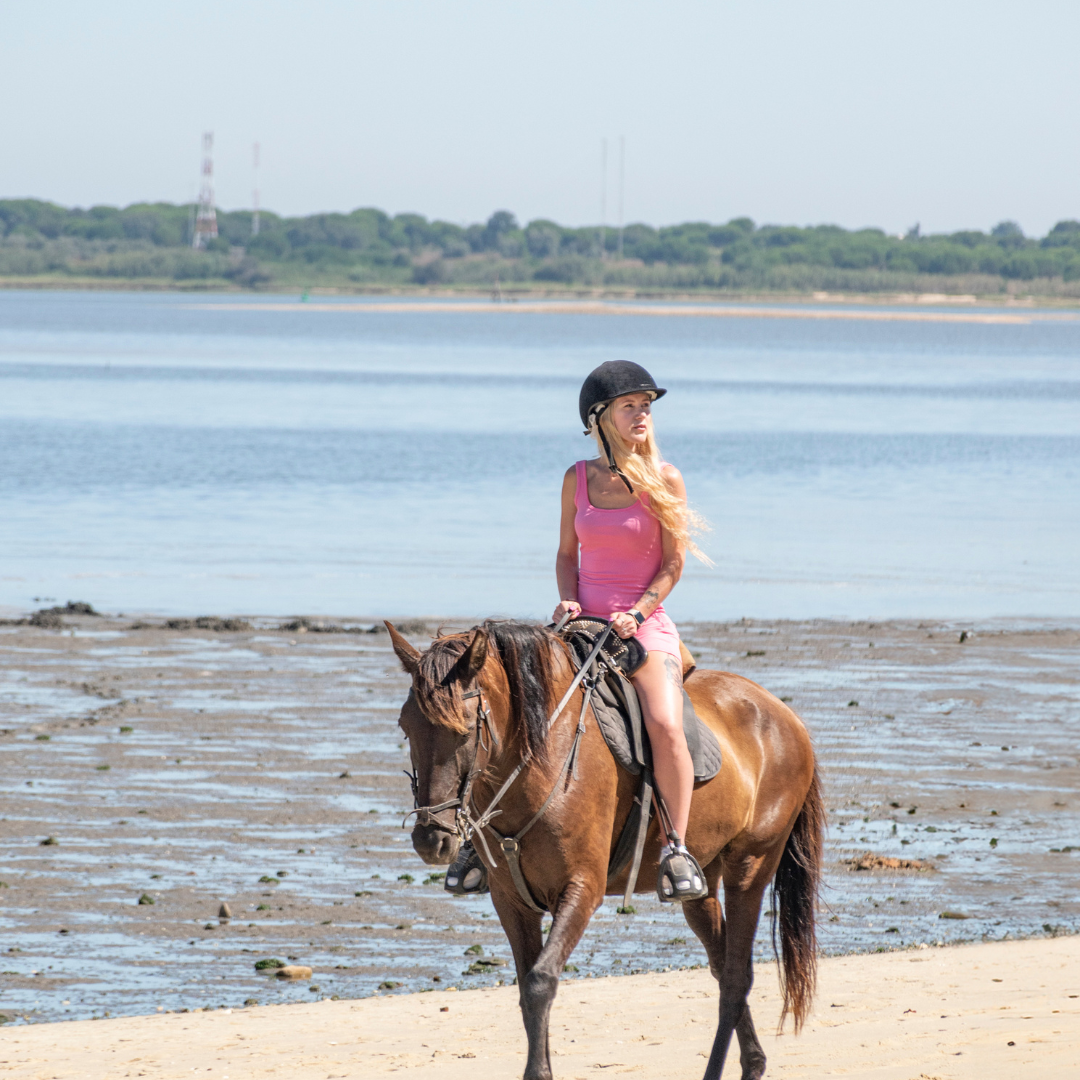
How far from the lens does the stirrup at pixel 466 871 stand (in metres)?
5.69

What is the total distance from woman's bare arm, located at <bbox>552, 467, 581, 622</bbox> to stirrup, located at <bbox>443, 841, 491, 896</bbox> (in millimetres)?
909

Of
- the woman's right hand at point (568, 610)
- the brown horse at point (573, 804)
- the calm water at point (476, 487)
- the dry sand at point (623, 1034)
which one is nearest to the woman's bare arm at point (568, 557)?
the woman's right hand at point (568, 610)

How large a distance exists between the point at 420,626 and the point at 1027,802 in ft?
25.4

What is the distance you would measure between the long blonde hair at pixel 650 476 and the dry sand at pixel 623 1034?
2.31 m

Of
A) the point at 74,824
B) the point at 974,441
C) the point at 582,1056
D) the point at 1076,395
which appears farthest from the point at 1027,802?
the point at 1076,395

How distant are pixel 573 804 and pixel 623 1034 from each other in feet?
6.81

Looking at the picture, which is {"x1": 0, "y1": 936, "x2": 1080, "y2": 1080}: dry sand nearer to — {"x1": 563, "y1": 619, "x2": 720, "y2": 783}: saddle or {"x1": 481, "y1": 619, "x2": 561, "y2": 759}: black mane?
{"x1": 563, "y1": 619, "x2": 720, "y2": 783}: saddle

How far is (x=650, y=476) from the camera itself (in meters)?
5.89

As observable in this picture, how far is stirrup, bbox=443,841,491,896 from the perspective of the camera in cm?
569

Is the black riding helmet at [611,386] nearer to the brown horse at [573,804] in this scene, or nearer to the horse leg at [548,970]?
the brown horse at [573,804]

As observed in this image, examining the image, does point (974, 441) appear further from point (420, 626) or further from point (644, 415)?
point (644, 415)

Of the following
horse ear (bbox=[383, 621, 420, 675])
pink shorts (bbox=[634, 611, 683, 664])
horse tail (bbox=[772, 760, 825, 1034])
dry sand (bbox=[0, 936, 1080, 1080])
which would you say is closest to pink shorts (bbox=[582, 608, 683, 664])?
pink shorts (bbox=[634, 611, 683, 664])

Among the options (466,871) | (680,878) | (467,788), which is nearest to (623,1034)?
(680,878)

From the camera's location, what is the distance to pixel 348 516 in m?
30.2
